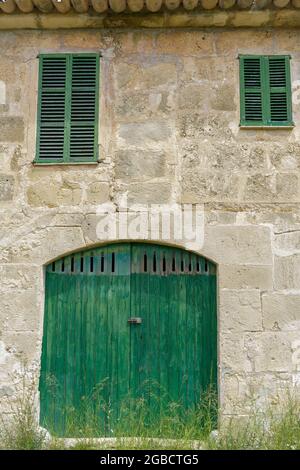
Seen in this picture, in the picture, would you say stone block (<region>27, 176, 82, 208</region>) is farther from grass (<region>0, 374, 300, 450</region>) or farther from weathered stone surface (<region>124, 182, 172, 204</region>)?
grass (<region>0, 374, 300, 450</region>)

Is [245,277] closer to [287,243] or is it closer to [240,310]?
[240,310]

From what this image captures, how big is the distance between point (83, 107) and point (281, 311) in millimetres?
2951

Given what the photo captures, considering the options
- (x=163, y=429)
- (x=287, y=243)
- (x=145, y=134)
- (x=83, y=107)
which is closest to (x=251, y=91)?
(x=145, y=134)

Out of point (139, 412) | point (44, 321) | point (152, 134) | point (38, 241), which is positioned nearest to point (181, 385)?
point (139, 412)

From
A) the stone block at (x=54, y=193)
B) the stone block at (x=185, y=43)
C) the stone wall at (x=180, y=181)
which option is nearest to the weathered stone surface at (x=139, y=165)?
the stone wall at (x=180, y=181)

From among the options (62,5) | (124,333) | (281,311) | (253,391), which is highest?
(62,5)

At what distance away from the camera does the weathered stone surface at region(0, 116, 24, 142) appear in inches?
281

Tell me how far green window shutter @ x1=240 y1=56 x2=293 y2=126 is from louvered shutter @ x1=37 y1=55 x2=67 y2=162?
1.90 metres

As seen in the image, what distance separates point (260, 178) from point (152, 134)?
1.22 m

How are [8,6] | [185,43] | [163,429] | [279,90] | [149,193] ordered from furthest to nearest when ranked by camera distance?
1. [185,43]
2. [279,90]
3. [8,6]
4. [149,193]
5. [163,429]

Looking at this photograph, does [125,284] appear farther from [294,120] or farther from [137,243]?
[294,120]

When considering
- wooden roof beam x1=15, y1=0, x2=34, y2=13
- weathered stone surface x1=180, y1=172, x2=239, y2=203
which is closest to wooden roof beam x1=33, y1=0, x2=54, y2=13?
wooden roof beam x1=15, y1=0, x2=34, y2=13

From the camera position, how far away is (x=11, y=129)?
7.15 m

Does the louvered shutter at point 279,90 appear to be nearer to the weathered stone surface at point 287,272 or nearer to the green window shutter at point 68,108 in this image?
the weathered stone surface at point 287,272
